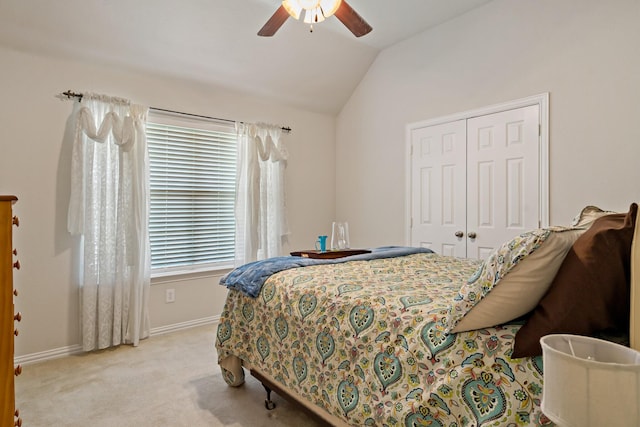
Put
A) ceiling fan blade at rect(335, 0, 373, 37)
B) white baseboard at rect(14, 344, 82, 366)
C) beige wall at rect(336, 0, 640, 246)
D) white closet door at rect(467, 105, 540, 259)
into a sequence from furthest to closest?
white closet door at rect(467, 105, 540, 259)
white baseboard at rect(14, 344, 82, 366)
beige wall at rect(336, 0, 640, 246)
ceiling fan blade at rect(335, 0, 373, 37)

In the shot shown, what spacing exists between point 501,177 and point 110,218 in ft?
11.4

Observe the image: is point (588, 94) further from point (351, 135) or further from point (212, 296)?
point (212, 296)

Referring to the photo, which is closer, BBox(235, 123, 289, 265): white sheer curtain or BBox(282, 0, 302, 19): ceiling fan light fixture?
BBox(282, 0, 302, 19): ceiling fan light fixture

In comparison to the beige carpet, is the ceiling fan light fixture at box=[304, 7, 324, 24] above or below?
above

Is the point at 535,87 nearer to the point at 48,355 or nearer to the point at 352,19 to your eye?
the point at 352,19

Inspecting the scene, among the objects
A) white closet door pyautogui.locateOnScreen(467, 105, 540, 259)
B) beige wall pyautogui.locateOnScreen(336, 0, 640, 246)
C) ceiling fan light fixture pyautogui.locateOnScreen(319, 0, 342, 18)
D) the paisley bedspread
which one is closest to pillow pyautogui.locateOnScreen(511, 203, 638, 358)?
the paisley bedspread

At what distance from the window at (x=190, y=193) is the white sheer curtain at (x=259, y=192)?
4.6 inches

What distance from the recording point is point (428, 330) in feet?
4.44

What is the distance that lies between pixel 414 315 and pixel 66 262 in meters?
3.01

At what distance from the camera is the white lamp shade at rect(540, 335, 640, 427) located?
75cm

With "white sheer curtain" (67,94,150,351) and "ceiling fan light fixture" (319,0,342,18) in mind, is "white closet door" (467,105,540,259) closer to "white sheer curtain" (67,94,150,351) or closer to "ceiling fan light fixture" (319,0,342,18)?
"ceiling fan light fixture" (319,0,342,18)

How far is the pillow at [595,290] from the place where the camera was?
1.03m

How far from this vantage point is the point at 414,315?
4.74ft

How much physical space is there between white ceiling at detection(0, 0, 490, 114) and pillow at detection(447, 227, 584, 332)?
309cm
